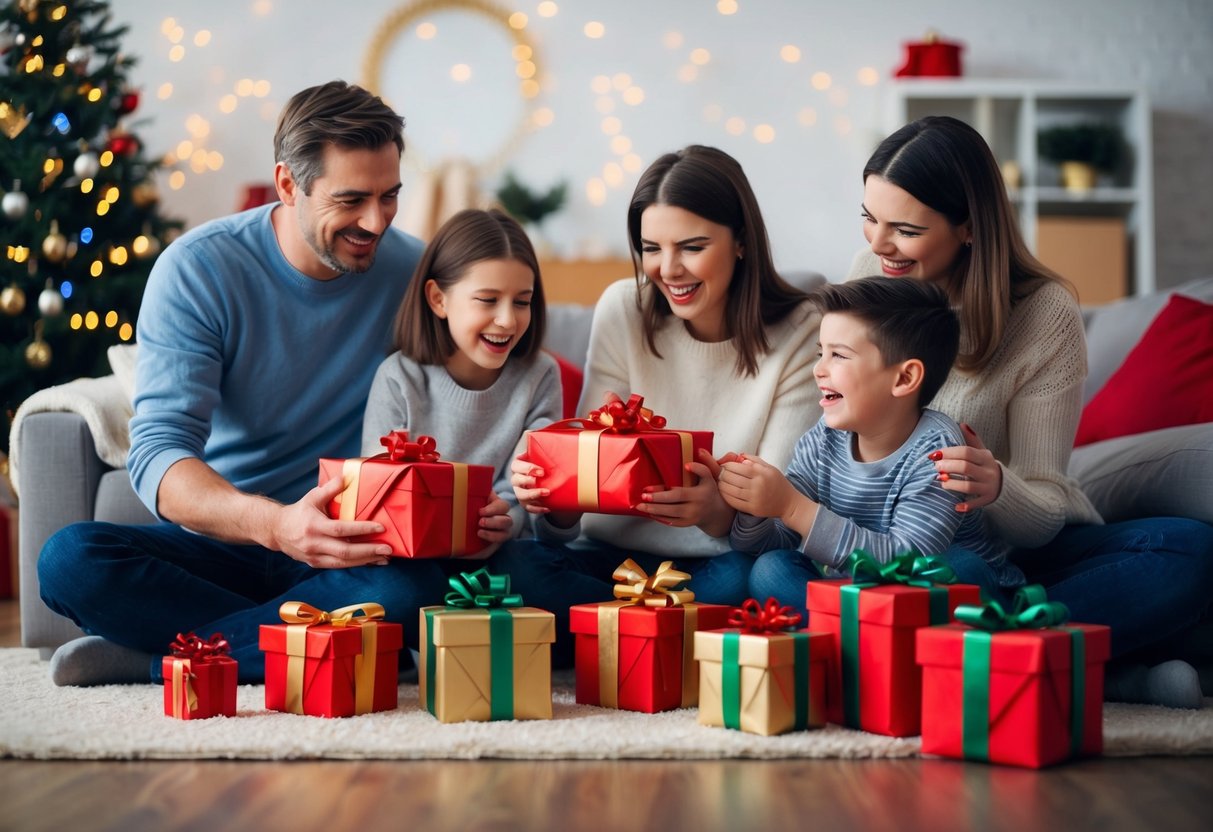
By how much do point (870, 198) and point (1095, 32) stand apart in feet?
12.9

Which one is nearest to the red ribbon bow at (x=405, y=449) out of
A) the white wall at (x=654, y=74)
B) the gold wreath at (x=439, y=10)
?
the white wall at (x=654, y=74)

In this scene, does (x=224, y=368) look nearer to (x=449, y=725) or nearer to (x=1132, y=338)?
(x=449, y=725)

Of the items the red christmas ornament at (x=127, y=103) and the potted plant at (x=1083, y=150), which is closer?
the red christmas ornament at (x=127, y=103)

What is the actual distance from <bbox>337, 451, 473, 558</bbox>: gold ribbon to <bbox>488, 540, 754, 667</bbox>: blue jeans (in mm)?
172

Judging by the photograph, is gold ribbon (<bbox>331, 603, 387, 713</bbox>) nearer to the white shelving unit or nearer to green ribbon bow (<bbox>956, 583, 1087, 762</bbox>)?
green ribbon bow (<bbox>956, 583, 1087, 762</bbox>)

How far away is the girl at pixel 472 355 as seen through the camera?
2.08 m

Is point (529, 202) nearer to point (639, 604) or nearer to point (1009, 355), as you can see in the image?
point (1009, 355)

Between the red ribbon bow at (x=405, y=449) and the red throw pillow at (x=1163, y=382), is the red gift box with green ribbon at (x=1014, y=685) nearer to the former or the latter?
the red ribbon bow at (x=405, y=449)

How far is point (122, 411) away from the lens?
92.9 inches

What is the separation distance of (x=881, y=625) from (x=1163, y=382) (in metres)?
1.20

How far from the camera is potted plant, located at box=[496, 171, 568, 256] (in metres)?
5.06

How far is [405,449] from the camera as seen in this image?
1.79 meters

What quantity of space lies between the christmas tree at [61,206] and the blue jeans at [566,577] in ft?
7.34

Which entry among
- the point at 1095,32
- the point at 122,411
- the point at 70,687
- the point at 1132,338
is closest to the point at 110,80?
the point at 122,411
